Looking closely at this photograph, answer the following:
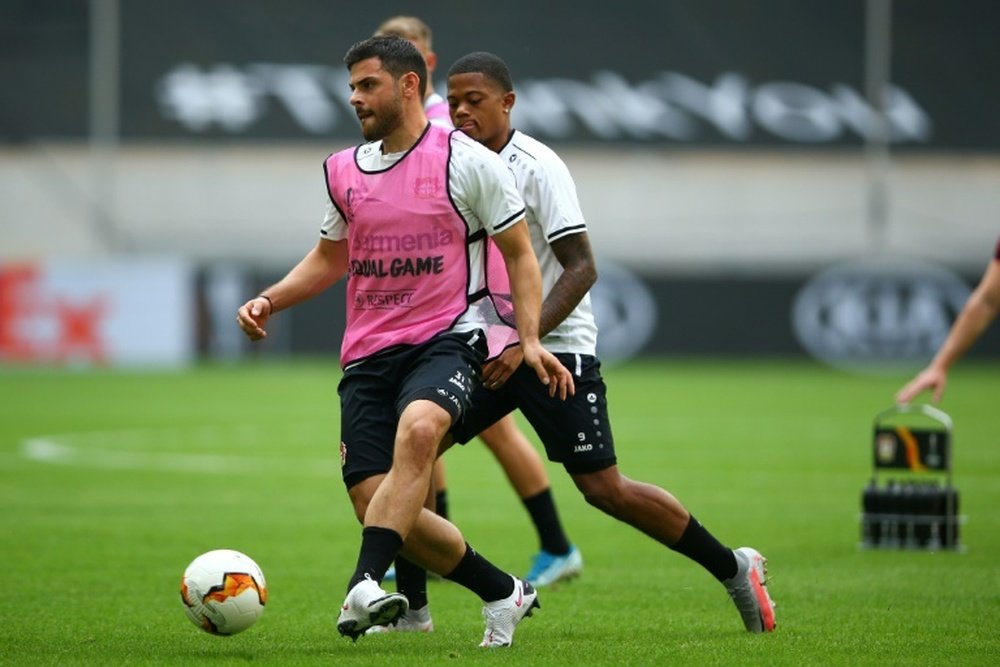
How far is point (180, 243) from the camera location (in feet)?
122

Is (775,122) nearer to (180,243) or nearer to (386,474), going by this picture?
(180,243)

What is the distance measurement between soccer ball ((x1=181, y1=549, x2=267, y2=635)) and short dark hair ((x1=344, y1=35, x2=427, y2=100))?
6.62 feet

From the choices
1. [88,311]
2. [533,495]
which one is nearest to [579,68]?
[88,311]

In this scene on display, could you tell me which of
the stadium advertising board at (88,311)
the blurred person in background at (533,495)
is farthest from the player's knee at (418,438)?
the stadium advertising board at (88,311)

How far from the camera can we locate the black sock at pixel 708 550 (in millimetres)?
7008

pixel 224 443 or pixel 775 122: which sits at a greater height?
pixel 775 122

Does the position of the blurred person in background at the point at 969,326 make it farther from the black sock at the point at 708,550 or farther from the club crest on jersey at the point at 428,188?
the club crest on jersey at the point at 428,188

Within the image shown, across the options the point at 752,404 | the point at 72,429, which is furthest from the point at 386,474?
the point at 752,404

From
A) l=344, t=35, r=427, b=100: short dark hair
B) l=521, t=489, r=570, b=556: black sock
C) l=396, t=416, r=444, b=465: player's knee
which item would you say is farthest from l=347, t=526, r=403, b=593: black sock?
l=521, t=489, r=570, b=556: black sock

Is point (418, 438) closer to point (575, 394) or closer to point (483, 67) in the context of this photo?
point (575, 394)

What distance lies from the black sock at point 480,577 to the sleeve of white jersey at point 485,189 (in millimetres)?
1277

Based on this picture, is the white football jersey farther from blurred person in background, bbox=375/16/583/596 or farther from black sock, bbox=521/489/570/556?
black sock, bbox=521/489/570/556

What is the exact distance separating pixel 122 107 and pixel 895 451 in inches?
1149

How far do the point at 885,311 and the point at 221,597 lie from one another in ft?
87.0
